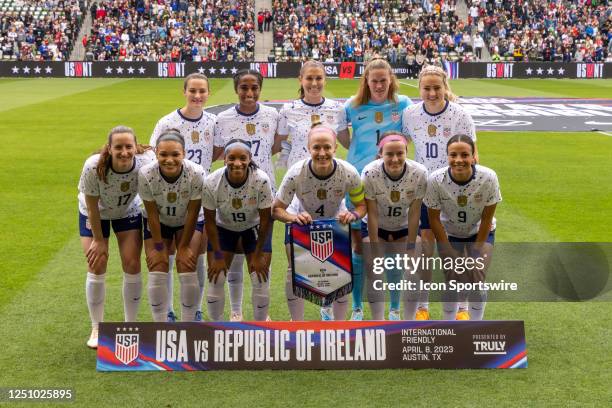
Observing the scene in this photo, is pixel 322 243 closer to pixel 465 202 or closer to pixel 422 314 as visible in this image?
pixel 465 202

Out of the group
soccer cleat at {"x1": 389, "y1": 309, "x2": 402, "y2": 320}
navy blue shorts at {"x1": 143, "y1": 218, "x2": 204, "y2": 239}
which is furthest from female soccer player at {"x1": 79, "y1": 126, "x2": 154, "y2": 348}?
soccer cleat at {"x1": 389, "y1": 309, "x2": 402, "y2": 320}

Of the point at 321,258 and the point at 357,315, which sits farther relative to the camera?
the point at 357,315

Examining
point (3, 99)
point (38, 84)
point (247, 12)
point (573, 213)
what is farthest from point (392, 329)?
point (247, 12)

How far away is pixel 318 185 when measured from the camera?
241 inches

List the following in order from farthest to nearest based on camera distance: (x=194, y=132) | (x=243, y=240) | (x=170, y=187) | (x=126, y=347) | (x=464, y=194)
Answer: (x=194, y=132) → (x=243, y=240) → (x=464, y=194) → (x=170, y=187) → (x=126, y=347)

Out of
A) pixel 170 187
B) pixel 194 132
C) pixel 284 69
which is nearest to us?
pixel 170 187

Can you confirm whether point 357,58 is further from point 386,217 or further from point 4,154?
point 386,217

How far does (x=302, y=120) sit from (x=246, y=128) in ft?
1.60

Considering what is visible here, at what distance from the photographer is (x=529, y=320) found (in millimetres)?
7027


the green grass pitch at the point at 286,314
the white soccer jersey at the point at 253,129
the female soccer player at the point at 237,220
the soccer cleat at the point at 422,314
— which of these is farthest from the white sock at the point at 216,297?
the soccer cleat at the point at 422,314

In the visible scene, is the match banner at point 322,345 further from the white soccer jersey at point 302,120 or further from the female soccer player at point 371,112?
the white soccer jersey at point 302,120

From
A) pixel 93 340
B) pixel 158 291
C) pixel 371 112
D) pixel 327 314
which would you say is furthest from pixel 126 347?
pixel 371 112

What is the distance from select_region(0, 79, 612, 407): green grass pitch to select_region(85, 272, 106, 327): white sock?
0.24 m

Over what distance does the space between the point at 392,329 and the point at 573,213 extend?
6246 mm
